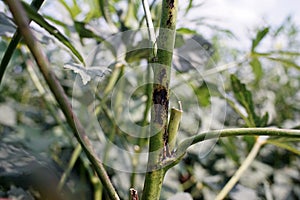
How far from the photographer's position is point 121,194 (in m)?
0.72

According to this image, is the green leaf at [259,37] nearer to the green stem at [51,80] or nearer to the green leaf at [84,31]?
the green leaf at [84,31]

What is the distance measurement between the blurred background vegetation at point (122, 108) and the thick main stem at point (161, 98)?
0.43 ft

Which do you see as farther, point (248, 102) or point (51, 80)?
point (248, 102)

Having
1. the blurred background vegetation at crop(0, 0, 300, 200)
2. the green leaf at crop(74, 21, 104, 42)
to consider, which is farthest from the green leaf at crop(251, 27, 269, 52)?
the green leaf at crop(74, 21, 104, 42)

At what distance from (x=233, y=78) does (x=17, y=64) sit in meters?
0.61

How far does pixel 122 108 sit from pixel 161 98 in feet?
1.88

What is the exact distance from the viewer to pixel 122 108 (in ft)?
2.99

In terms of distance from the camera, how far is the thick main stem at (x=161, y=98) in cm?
34

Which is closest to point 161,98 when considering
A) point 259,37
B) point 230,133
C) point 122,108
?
point 230,133

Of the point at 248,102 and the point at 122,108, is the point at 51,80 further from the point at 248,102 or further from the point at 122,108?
the point at 122,108

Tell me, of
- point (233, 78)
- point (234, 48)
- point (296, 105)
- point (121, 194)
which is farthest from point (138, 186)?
point (296, 105)

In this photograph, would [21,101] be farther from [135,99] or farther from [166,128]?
[166,128]

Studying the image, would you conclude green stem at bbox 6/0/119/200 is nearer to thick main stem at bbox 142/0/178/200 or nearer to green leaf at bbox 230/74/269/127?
thick main stem at bbox 142/0/178/200

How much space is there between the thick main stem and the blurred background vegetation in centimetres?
13
